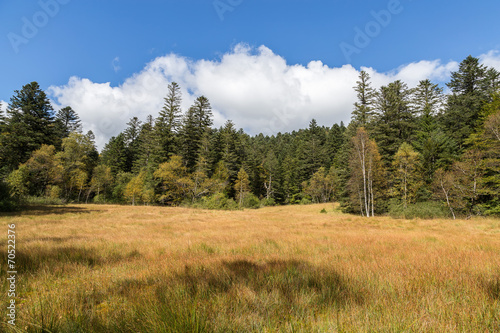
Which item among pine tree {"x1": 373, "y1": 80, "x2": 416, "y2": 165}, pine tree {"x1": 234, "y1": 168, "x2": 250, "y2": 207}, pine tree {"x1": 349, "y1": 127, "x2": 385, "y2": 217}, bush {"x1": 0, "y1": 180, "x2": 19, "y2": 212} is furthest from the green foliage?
bush {"x1": 0, "y1": 180, "x2": 19, "y2": 212}

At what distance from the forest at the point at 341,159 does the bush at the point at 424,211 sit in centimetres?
11

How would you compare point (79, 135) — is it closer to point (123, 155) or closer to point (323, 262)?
point (123, 155)

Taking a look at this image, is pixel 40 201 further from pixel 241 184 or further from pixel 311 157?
pixel 311 157

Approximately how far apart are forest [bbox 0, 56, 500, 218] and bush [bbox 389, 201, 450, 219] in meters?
0.11

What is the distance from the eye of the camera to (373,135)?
31125 mm

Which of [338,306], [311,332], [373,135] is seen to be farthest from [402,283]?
[373,135]

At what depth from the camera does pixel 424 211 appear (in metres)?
21.7

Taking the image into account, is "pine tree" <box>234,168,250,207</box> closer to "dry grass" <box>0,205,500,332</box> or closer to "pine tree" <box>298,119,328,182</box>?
"pine tree" <box>298,119,328,182</box>

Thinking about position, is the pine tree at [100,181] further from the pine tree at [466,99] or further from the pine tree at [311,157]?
the pine tree at [466,99]

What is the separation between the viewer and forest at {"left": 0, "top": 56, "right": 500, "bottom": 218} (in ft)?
69.5

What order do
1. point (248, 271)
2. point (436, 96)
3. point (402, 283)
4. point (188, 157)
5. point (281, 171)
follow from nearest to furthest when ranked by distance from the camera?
1. point (402, 283)
2. point (248, 271)
3. point (436, 96)
4. point (188, 157)
5. point (281, 171)

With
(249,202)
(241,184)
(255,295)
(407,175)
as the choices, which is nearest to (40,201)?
(241,184)

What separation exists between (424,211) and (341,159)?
18.1m

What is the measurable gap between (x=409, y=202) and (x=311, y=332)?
96.3 ft
